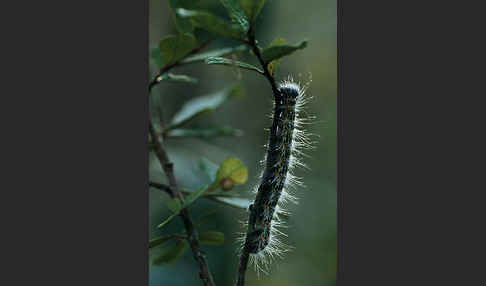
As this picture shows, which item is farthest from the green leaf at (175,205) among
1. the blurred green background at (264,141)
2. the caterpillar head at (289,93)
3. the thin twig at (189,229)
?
the blurred green background at (264,141)

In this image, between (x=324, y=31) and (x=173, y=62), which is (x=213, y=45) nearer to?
(x=324, y=31)

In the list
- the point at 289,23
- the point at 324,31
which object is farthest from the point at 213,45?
the point at 324,31

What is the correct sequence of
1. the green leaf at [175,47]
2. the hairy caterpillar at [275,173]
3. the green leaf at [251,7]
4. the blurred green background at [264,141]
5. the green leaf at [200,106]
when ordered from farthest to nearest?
the blurred green background at [264,141] → the green leaf at [200,106] → the green leaf at [175,47] → the hairy caterpillar at [275,173] → the green leaf at [251,7]

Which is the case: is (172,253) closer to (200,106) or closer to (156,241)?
(156,241)

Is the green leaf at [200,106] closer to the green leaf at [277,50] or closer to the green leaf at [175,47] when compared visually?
the green leaf at [175,47]

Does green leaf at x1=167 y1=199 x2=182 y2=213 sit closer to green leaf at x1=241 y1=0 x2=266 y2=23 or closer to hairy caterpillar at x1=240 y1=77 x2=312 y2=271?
hairy caterpillar at x1=240 y1=77 x2=312 y2=271

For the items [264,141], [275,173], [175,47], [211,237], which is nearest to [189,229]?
[211,237]
